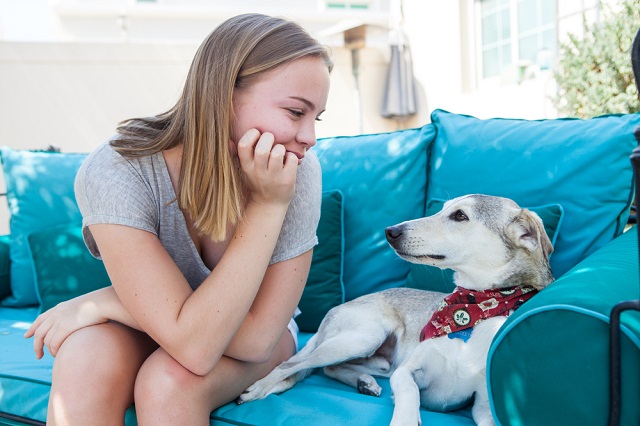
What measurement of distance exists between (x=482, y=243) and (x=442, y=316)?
13.0 inches

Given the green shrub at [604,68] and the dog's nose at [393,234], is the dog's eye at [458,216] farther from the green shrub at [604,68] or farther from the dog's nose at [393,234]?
the green shrub at [604,68]

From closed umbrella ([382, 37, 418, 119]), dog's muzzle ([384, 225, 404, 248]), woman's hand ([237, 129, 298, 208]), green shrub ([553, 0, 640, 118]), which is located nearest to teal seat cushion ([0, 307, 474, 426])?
dog's muzzle ([384, 225, 404, 248])

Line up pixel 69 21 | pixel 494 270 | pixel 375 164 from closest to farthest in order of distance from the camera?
pixel 494 270, pixel 375 164, pixel 69 21

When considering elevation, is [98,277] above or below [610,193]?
below

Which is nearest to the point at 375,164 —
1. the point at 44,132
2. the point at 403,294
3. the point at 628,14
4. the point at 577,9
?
the point at 403,294

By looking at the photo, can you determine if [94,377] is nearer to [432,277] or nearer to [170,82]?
Answer: [432,277]

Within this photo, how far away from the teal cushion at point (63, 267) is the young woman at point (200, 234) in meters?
1.05

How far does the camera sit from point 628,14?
15.8ft

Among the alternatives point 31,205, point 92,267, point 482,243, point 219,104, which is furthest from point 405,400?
point 31,205

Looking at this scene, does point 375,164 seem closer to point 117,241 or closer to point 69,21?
point 117,241

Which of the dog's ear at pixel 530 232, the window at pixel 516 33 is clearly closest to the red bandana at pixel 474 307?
the dog's ear at pixel 530 232

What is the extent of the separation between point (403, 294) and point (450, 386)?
0.56 m

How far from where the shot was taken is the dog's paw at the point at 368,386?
2137 millimetres

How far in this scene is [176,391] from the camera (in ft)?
5.45
